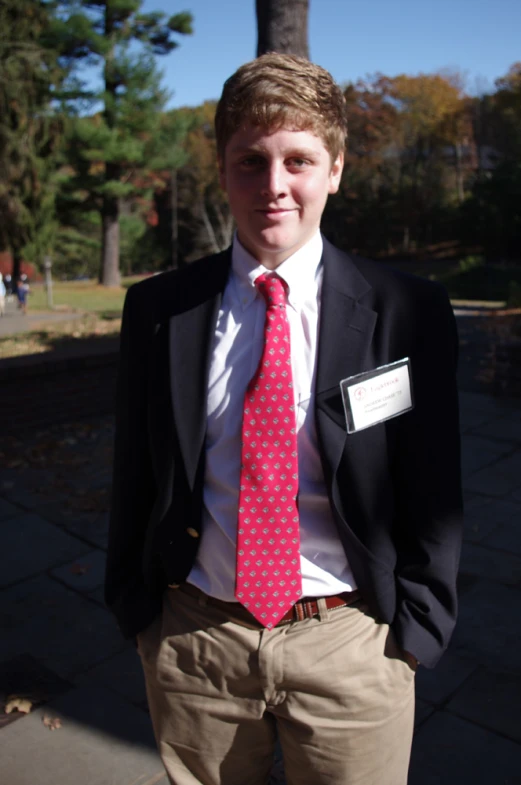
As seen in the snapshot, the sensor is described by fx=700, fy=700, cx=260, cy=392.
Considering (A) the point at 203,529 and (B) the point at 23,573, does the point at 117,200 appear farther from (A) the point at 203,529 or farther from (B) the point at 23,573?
(A) the point at 203,529

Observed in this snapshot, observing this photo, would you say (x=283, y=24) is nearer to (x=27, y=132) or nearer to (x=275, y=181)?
(x=275, y=181)

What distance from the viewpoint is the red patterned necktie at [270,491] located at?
4.86 feet

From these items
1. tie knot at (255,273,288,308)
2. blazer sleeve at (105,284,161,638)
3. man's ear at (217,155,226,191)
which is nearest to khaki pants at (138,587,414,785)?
blazer sleeve at (105,284,161,638)

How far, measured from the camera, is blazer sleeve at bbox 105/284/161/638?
167 cm

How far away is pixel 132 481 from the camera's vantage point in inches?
68.7

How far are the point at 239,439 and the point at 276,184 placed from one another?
0.55 m

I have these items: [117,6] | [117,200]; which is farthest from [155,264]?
[117,6]

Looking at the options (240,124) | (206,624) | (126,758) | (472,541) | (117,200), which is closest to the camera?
(240,124)

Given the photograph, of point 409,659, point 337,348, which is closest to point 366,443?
point 337,348

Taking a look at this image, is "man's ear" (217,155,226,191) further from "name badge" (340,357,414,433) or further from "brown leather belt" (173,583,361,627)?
"brown leather belt" (173,583,361,627)

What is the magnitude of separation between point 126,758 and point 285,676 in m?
1.42

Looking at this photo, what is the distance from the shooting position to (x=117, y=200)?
93.0 feet

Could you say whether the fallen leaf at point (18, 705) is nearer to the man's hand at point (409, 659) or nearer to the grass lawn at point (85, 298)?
the man's hand at point (409, 659)

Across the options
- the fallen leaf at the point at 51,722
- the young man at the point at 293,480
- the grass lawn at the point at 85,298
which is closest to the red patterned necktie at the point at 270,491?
the young man at the point at 293,480
